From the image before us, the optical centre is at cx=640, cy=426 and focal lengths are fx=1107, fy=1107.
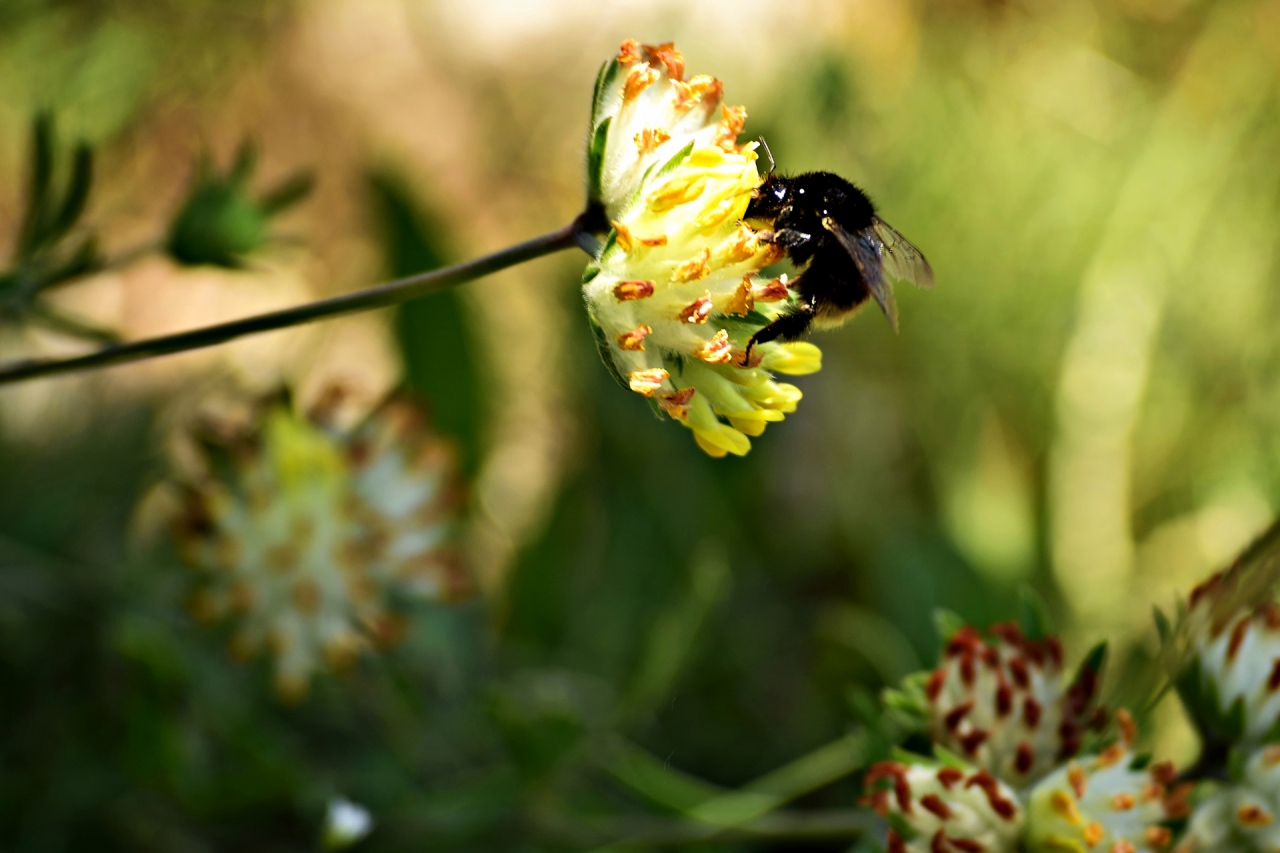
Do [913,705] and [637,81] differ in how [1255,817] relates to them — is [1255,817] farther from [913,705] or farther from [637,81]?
[637,81]

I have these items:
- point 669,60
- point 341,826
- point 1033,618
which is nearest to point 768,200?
point 669,60

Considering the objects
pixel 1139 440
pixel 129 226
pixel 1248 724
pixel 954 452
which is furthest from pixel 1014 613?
pixel 129 226

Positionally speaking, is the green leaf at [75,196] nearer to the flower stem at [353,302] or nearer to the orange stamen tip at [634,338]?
the flower stem at [353,302]

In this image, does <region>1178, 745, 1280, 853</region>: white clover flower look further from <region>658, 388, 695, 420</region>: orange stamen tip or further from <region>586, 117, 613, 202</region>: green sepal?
<region>586, 117, 613, 202</region>: green sepal

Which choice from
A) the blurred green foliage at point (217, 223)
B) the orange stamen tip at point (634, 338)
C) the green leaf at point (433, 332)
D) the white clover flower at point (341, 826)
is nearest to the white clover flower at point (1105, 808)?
the orange stamen tip at point (634, 338)

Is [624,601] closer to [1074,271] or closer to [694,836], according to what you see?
[694,836]
